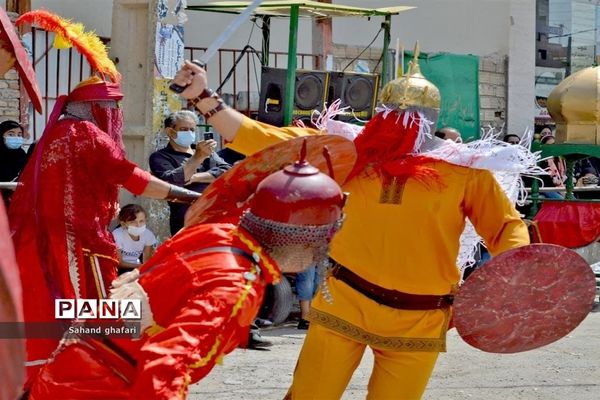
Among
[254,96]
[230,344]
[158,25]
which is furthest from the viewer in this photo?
[254,96]

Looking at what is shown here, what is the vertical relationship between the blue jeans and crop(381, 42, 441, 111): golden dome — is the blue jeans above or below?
below

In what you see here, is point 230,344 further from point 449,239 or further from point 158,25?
point 158,25

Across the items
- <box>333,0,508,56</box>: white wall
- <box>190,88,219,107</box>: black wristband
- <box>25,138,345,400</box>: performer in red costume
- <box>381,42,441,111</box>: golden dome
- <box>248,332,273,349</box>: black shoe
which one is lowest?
<box>248,332,273,349</box>: black shoe

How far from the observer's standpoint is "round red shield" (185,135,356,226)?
371 centimetres

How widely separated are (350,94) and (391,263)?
7502 mm

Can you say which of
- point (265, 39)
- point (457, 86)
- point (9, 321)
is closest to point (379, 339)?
point (9, 321)

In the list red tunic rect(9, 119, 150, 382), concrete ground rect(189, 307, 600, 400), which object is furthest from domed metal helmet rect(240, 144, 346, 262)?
concrete ground rect(189, 307, 600, 400)

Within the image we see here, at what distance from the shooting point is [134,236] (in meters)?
7.85

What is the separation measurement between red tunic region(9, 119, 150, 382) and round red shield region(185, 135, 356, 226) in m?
1.39

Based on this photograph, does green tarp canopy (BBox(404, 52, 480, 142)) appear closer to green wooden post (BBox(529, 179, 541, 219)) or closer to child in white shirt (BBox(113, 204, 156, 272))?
green wooden post (BBox(529, 179, 541, 219))

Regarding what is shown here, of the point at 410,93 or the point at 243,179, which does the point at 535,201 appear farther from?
the point at 243,179

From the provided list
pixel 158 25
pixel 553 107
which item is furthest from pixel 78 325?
pixel 158 25

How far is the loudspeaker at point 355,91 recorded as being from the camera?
11.7 metres

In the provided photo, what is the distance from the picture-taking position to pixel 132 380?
3.34 metres
